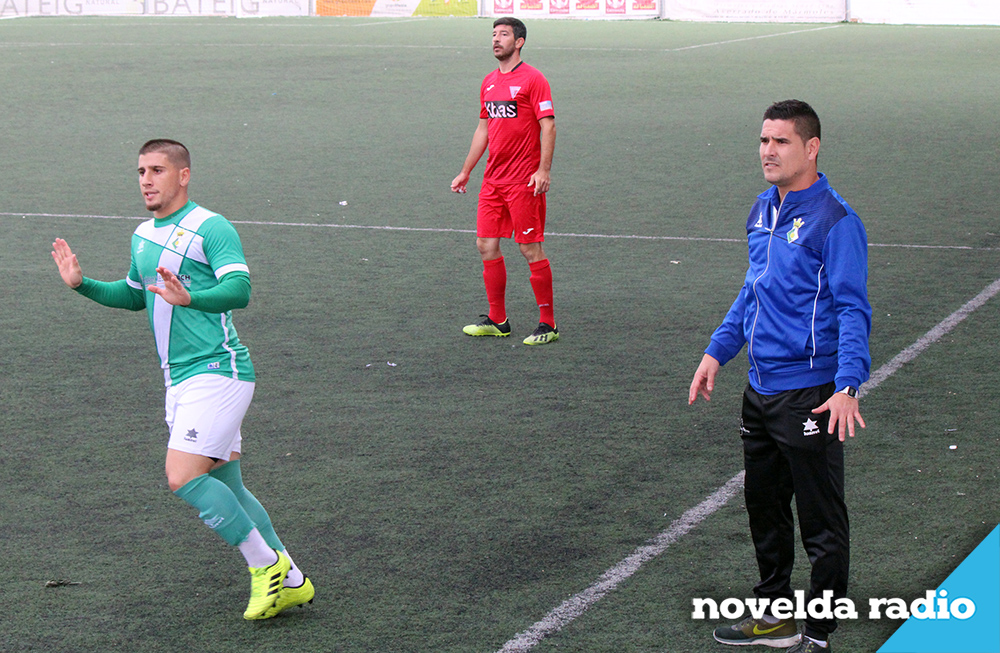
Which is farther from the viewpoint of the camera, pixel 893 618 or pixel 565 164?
pixel 565 164

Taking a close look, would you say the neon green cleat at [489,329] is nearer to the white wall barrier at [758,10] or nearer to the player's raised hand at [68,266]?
the player's raised hand at [68,266]

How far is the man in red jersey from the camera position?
916cm

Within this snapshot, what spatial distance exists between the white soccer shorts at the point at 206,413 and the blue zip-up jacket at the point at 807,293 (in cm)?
194

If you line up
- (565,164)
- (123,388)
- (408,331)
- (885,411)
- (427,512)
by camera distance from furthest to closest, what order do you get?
(565,164) < (408,331) < (123,388) < (885,411) < (427,512)

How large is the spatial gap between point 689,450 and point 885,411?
4.40ft

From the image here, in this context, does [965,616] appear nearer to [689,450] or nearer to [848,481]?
[848,481]

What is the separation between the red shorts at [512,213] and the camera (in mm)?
9211

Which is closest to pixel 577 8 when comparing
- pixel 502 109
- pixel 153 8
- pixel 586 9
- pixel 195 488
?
pixel 586 9

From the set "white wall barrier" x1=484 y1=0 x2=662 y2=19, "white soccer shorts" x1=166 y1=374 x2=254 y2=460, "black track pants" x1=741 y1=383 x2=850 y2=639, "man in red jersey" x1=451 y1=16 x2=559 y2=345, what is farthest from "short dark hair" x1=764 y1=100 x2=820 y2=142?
"white wall barrier" x1=484 y1=0 x2=662 y2=19

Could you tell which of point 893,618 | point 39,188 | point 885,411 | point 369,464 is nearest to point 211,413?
point 369,464

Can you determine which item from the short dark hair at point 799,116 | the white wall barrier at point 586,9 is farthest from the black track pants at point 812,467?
the white wall barrier at point 586,9

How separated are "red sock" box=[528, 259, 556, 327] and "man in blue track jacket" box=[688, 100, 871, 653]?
15.1 ft

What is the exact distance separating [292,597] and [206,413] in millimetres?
800

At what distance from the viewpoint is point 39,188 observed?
Answer: 15453mm
